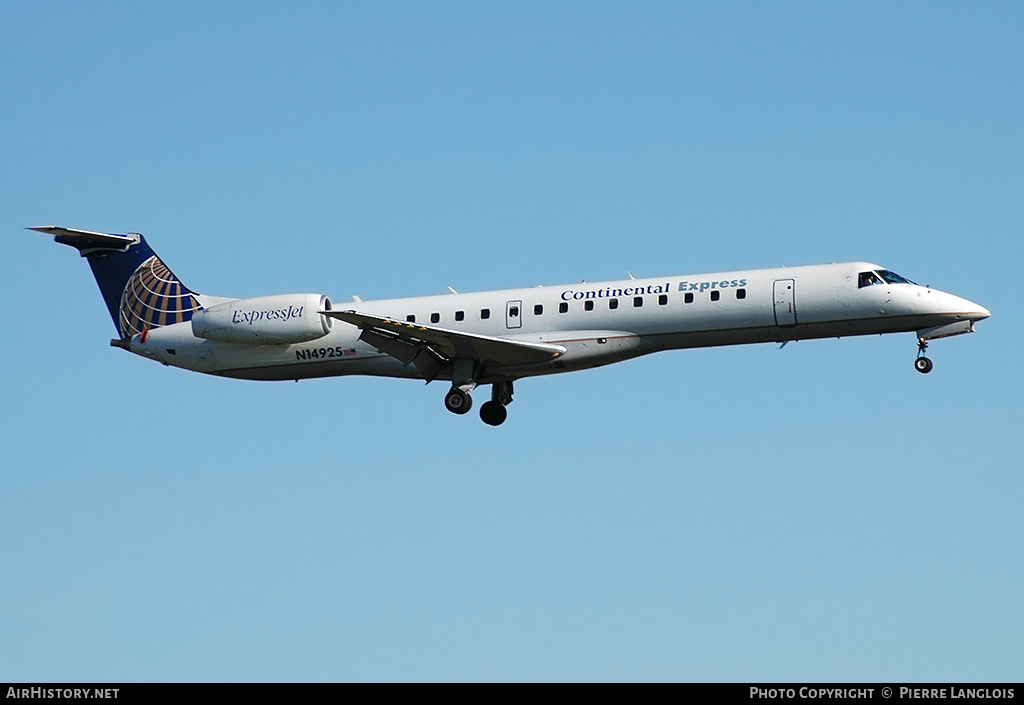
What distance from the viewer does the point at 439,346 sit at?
3375 centimetres

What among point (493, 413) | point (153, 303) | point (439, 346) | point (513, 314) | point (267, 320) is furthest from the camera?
point (153, 303)

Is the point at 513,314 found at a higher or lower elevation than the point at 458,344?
higher

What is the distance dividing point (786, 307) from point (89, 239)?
18333 mm

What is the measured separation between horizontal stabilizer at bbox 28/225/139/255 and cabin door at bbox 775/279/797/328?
17273 mm

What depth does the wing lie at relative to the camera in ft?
107

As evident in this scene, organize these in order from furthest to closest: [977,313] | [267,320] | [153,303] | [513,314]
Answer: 1. [153,303]
2. [267,320]
3. [513,314]
4. [977,313]

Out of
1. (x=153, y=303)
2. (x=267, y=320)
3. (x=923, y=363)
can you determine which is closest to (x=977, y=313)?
(x=923, y=363)

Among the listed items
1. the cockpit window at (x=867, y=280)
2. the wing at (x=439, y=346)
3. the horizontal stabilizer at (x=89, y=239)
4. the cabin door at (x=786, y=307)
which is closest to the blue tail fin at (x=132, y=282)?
the horizontal stabilizer at (x=89, y=239)

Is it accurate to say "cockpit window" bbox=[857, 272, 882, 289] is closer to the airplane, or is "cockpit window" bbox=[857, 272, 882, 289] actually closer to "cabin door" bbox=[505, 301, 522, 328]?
the airplane

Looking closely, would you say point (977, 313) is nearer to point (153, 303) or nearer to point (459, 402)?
point (459, 402)

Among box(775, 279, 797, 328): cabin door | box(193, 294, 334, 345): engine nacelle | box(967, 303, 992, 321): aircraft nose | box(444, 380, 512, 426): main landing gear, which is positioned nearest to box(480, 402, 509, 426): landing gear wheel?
box(444, 380, 512, 426): main landing gear
